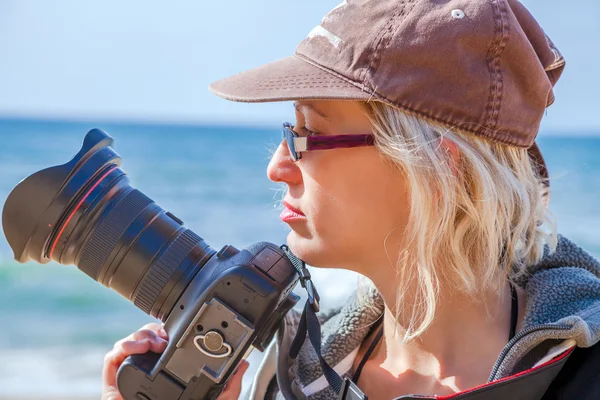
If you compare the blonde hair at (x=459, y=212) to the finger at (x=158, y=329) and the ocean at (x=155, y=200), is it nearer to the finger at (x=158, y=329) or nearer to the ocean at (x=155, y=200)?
the ocean at (x=155, y=200)

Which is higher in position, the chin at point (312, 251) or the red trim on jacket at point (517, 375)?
the chin at point (312, 251)

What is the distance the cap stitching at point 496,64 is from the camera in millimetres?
1232

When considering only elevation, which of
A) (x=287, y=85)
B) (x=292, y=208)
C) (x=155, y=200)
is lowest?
(x=155, y=200)

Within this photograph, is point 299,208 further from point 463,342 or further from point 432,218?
point 463,342

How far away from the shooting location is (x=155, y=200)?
27.0 ft

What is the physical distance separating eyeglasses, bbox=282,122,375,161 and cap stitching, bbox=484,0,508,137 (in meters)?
0.20

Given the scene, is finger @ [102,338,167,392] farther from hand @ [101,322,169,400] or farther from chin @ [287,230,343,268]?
chin @ [287,230,343,268]

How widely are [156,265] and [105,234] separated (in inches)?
4.4

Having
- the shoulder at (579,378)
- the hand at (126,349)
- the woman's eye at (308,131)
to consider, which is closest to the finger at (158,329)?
the hand at (126,349)

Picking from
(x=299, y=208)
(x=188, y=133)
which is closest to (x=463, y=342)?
(x=299, y=208)

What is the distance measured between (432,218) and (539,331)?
266mm

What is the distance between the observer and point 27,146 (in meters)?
15.8

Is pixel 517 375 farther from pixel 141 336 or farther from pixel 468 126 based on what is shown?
pixel 141 336

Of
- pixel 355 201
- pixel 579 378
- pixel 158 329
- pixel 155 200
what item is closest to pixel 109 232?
pixel 158 329
